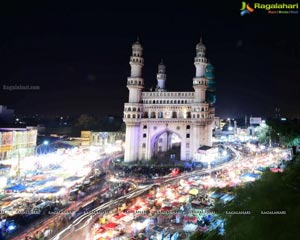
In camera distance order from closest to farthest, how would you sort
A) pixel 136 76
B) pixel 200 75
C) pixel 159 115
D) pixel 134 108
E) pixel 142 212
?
1. pixel 142 212
2. pixel 200 75
3. pixel 134 108
4. pixel 136 76
5. pixel 159 115

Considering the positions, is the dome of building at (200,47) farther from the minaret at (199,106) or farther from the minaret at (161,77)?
the minaret at (161,77)

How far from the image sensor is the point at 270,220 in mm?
6191

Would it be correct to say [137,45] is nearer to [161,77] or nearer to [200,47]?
[200,47]

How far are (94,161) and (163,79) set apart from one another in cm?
2449

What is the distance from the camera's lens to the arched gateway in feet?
148

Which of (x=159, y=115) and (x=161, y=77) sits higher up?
(x=161, y=77)

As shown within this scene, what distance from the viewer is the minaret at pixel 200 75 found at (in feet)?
146

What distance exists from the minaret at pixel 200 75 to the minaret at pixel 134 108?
993 centimetres

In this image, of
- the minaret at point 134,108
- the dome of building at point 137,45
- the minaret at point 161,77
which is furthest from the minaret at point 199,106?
the minaret at point 161,77

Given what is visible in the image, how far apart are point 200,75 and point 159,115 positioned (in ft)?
33.5

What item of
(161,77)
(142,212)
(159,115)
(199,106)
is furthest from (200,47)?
(142,212)

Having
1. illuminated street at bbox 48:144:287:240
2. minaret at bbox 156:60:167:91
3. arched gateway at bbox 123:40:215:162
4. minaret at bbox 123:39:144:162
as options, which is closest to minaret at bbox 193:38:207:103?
arched gateway at bbox 123:40:215:162

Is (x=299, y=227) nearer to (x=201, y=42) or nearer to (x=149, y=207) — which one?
(x=149, y=207)

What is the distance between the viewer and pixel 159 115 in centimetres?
4650
